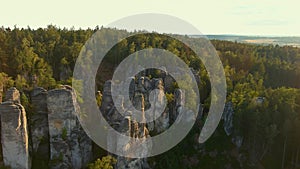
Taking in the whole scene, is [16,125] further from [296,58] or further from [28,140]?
[296,58]

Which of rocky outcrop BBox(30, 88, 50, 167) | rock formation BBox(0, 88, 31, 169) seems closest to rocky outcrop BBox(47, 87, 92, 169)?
rocky outcrop BBox(30, 88, 50, 167)

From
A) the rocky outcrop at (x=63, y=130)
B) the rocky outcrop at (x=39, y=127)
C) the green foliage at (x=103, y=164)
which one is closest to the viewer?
the green foliage at (x=103, y=164)

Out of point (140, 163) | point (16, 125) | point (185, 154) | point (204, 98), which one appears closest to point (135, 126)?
point (140, 163)

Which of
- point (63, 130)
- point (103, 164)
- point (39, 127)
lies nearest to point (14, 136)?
point (39, 127)

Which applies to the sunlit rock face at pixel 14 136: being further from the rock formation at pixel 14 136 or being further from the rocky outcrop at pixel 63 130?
the rocky outcrop at pixel 63 130

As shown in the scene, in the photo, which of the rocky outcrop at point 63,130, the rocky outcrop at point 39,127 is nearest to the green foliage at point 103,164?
the rocky outcrop at point 63,130

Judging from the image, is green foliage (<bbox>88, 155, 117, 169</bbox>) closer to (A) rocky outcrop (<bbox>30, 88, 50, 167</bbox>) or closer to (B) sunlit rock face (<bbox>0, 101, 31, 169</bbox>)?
(A) rocky outcrop (<bbox>30, 88, 50, 167</bbox>)
